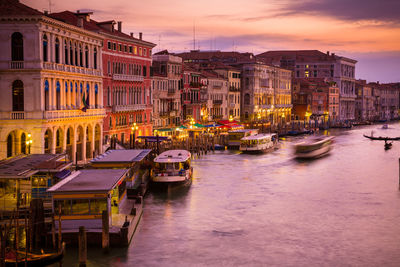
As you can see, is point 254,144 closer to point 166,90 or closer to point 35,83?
point 166,90

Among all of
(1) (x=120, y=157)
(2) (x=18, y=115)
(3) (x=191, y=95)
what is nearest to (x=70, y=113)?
(2) (x=18, y=115)

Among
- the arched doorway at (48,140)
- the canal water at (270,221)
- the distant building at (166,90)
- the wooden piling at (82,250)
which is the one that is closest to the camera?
the wooden piling at (82,250)

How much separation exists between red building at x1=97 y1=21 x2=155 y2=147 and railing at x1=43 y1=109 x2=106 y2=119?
132 inches

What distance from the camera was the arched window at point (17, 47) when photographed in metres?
25.9

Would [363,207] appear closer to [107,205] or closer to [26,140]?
[107,205]

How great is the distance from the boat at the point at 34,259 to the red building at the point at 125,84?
21.1 m

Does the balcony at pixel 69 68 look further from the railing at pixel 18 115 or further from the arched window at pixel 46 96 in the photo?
the railing at pixel 18 115

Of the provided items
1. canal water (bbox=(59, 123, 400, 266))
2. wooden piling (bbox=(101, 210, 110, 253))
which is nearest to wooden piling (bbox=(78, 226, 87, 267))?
canal water (bbox=(59, 123, 400, 266))

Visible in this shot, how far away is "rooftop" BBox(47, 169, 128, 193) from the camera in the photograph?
54.2ft

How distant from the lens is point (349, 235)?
18891mm

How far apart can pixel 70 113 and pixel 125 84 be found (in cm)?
1132

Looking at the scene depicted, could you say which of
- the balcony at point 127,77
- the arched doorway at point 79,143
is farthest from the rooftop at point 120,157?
the balcony at point 127,77

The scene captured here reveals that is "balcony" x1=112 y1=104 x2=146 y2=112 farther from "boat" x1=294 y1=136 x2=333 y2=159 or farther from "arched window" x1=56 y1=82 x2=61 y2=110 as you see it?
"boat" x1=294 y1=136 x2=333 y2=159

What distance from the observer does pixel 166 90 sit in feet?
157
